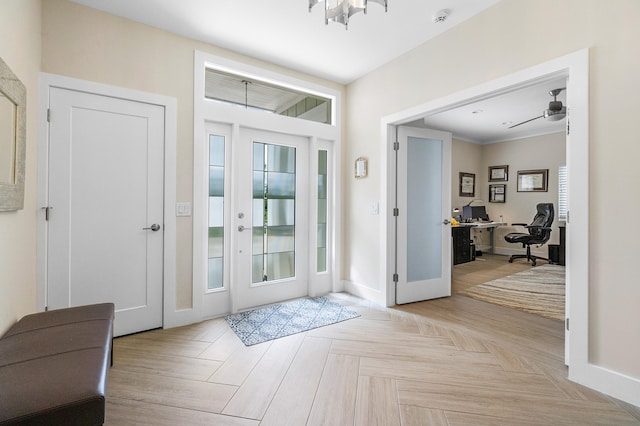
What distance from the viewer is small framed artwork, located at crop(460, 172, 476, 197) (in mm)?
7031

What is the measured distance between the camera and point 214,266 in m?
3.12

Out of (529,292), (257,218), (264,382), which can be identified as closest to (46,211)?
(257,218)

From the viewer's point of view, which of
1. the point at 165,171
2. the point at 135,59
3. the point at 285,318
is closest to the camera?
the point at 135,59

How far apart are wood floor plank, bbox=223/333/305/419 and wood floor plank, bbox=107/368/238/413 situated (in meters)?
0.07

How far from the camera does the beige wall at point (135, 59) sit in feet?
7.62

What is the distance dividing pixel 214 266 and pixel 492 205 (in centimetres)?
678

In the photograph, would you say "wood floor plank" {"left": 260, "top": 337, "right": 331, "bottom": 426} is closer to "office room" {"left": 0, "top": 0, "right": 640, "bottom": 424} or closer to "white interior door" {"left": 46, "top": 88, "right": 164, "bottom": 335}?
"office room" {"left": 0, "top": 0, "right": 640, "bottom": 424}

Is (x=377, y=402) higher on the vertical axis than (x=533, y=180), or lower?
lower

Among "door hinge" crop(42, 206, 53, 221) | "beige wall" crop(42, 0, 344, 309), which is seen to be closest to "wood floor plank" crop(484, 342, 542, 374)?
"beige wall" crop(42, 0, 344, 309)

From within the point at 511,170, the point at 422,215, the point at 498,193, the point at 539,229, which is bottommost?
the point at 539,229

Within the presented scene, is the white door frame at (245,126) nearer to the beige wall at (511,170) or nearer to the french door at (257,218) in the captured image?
the french door at (257,218)

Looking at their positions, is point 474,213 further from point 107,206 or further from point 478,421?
point 107,206

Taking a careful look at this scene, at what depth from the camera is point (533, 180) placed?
6.61 m

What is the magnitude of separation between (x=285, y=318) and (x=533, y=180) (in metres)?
6.43
